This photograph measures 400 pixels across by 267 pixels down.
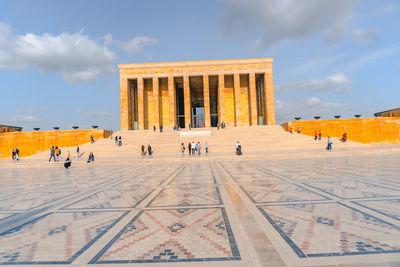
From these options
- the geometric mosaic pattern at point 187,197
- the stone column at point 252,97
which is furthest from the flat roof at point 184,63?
the geometric mosaic pattern at point 187,197

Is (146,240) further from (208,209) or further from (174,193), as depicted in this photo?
(174,193)

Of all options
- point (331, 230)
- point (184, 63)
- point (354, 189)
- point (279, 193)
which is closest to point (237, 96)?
point (184, 63)

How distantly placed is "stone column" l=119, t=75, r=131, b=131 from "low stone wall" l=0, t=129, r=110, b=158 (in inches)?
179

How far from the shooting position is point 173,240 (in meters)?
2.71

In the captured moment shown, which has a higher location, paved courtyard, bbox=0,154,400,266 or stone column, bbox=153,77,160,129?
stone column, bbox=153,77,160,129

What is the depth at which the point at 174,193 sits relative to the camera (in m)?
5.27

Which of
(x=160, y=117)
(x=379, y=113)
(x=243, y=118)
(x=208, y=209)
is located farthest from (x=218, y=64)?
(x=208, y=209)

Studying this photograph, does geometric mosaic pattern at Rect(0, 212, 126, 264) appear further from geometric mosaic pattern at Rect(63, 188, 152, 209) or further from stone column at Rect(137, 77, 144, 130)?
stone column at Rect(137, 77, 144, 130)

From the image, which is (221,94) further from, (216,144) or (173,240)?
(173,240)

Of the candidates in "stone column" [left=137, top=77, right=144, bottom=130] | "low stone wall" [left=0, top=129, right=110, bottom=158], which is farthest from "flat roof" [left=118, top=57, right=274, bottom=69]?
"low stone wall" [left=0, top=129, right=110, bottom=158]

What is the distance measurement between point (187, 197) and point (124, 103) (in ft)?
109

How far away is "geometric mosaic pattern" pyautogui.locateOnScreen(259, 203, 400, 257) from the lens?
2.35 meters

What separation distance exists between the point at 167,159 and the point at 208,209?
11.0 meters

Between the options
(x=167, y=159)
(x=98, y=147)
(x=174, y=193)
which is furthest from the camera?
(x=98, y=147)
